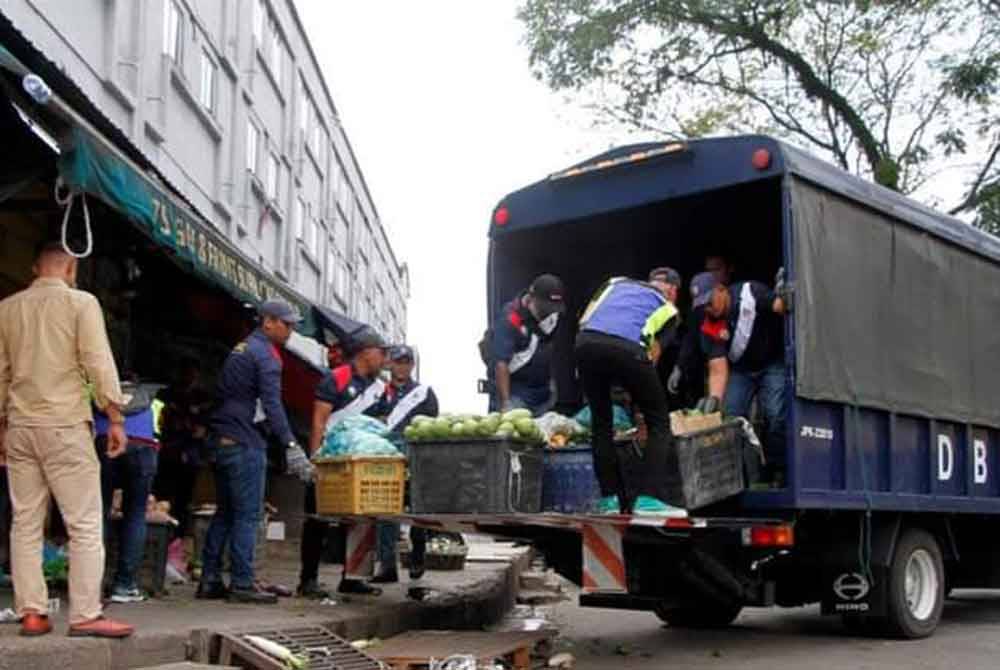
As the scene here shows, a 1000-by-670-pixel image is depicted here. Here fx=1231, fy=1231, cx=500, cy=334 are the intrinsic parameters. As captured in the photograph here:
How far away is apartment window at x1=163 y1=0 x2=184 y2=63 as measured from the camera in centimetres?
1452

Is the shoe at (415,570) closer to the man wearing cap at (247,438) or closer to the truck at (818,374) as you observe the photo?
the truck at (818,374)

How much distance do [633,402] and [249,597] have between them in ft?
8.57

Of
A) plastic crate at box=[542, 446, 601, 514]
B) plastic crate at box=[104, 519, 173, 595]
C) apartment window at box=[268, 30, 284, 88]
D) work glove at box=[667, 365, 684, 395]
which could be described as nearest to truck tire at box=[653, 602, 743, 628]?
work glove at box=[667, 365, 684, 395]

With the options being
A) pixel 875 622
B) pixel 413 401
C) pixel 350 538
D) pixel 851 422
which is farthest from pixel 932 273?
pixel 350 538

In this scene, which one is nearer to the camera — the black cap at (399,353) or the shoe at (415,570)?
the black cap at (399,353)

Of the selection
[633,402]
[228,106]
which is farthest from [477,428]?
[228,106]

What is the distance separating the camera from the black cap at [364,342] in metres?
8.43

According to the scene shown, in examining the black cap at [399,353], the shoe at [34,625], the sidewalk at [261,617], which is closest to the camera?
the sidewalk at [261,617]

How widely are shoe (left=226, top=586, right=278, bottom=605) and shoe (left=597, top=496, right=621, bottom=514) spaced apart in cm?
211

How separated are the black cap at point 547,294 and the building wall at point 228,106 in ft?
14.7

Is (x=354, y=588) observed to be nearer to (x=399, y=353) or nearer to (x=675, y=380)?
(x=399, y=353)

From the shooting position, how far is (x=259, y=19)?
68.9ft

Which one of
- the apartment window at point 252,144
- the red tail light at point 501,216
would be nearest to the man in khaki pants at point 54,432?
the red tail light at point 501,216

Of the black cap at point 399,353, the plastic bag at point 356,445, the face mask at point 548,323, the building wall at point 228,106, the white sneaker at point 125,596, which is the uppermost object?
the building wall at point 228,106
